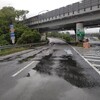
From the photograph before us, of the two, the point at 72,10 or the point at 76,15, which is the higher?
the point at 72,10

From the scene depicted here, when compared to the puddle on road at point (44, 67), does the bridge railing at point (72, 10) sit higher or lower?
higher

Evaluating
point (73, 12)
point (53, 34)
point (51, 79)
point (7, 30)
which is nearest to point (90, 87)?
point (51, 79)

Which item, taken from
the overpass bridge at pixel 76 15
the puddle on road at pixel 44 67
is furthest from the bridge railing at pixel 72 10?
the puddle on road at pixel 44 67

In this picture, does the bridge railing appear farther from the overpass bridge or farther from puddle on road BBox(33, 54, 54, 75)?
puddle on road BBox(33, 54, 54, 75)

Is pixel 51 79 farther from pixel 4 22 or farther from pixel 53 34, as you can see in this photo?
pixel 53 34

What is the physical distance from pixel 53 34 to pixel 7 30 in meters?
118

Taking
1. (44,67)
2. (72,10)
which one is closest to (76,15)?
(72,10)

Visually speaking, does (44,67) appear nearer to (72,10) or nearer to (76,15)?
(76,15)

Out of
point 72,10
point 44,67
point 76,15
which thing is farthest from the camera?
point 72,10

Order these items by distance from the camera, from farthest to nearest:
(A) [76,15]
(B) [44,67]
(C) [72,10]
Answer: (C) [72,10] < (A) [76,15] < (B) [44,67]

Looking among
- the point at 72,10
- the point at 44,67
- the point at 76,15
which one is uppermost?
the point at 72,10

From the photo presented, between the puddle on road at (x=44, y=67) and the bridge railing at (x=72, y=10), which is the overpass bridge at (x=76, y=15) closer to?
the bridge railing at (x=72, y=10)

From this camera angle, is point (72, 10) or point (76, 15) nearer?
point (76, 15)

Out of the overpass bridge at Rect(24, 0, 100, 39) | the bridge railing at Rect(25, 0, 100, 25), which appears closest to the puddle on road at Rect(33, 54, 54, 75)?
the overpass bridge at Rect(24, 0, 100, 39)
